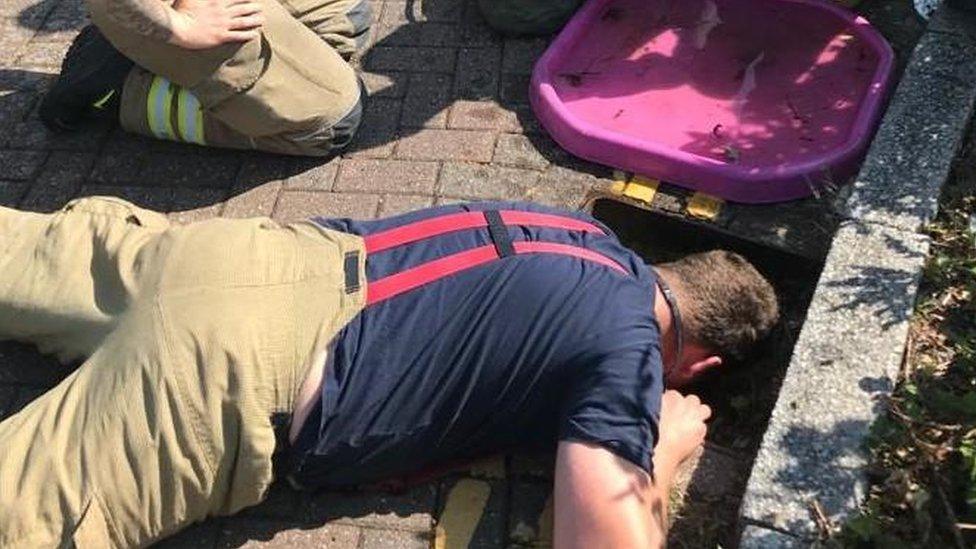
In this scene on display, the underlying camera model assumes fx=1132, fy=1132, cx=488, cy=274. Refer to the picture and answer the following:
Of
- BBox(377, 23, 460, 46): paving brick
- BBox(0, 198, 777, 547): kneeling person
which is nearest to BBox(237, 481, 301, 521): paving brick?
BBox(0, 198, 777, 547): kneeling person

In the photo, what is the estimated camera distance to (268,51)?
147 inches

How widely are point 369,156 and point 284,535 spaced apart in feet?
5.04

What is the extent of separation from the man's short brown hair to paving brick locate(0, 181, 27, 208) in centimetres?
223

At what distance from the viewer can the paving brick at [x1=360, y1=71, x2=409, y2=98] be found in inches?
168

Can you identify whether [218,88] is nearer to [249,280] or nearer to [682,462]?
[249,280]

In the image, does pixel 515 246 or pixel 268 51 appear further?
pixel 268 51

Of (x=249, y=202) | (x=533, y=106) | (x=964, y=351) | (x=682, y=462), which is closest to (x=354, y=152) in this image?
(x=249, y=202)

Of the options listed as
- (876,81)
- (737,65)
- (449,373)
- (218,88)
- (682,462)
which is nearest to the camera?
(449,373)

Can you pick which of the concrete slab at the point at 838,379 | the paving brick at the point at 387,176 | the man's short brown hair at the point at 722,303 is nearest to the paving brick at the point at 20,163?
the paving brick at the point at 387,176

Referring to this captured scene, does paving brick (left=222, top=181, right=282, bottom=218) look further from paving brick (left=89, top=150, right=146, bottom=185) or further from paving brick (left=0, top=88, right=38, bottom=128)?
paving brick (left=0, top=88, right=38, bottom=128)

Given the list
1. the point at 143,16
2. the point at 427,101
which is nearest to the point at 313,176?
the point at 427,101

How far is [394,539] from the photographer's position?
290cm

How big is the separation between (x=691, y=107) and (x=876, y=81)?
0.64m

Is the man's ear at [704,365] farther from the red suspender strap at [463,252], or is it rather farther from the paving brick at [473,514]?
the paving brick at [473,514]
